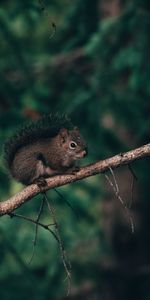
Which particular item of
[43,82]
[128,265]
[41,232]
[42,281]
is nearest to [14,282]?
[42,281]

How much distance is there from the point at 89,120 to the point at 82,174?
15.0ft

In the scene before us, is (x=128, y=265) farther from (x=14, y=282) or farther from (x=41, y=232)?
(x=14, y=282)

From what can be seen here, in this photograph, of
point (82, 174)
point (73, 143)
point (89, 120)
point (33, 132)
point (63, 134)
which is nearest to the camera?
point (82, 174)

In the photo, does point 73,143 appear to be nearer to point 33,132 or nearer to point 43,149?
point 43,149

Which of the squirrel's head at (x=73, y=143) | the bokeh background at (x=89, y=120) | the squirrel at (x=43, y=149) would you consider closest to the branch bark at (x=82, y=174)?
the squirrel at (x=43, y=149)

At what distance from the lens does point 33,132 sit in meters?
5.64

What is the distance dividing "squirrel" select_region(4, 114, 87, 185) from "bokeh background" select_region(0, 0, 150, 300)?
4.76 ft

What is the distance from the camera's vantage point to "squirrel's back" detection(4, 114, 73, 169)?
5.50 metres

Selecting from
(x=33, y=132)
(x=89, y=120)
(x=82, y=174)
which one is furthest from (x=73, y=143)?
(x=89, y=120)

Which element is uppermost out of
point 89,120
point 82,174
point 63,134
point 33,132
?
point 89,120

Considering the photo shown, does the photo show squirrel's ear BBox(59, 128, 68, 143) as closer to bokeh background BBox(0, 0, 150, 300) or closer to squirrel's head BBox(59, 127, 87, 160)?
squirrel's head BBox(59, 127, 87, 160)

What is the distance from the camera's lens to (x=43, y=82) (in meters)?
10.2

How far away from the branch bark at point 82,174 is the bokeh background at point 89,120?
3.05 m

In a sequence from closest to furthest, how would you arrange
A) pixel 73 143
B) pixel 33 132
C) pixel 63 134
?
pixel 33 132 → pixel 73 143 → pixel 63 134
